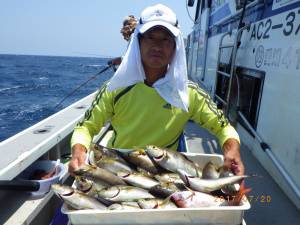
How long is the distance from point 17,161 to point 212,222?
1.57 metres

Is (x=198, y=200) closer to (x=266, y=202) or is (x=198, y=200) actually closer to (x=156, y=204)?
(x=156, y=204)

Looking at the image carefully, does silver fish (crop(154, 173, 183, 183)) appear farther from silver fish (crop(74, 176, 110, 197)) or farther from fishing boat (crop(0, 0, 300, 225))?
fishing boat (crop(0, 0, 300, 225))

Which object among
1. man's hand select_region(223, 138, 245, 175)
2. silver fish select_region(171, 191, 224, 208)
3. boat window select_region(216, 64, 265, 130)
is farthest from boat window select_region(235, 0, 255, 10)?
silver fish select_region(171, 191, 224, 208)

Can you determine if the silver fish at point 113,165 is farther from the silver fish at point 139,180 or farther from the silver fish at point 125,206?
the silver fish at point 125,206

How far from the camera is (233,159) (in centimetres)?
190

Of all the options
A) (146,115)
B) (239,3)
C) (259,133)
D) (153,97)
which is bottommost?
(259,133)

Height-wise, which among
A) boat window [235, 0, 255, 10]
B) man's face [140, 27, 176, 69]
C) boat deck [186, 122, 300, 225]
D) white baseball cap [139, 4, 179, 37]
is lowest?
boat deck [186, 122, 300, 225]

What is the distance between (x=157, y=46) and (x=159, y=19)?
0.58ft

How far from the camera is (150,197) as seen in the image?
1.59 m

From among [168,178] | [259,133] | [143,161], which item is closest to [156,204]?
[168,178]

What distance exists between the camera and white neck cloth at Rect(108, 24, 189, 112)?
7.25 ft

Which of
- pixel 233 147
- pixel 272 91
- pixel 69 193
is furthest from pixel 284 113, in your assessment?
pixel 69 193

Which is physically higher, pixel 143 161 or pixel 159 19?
pixel 159 19

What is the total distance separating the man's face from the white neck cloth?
0.04m
